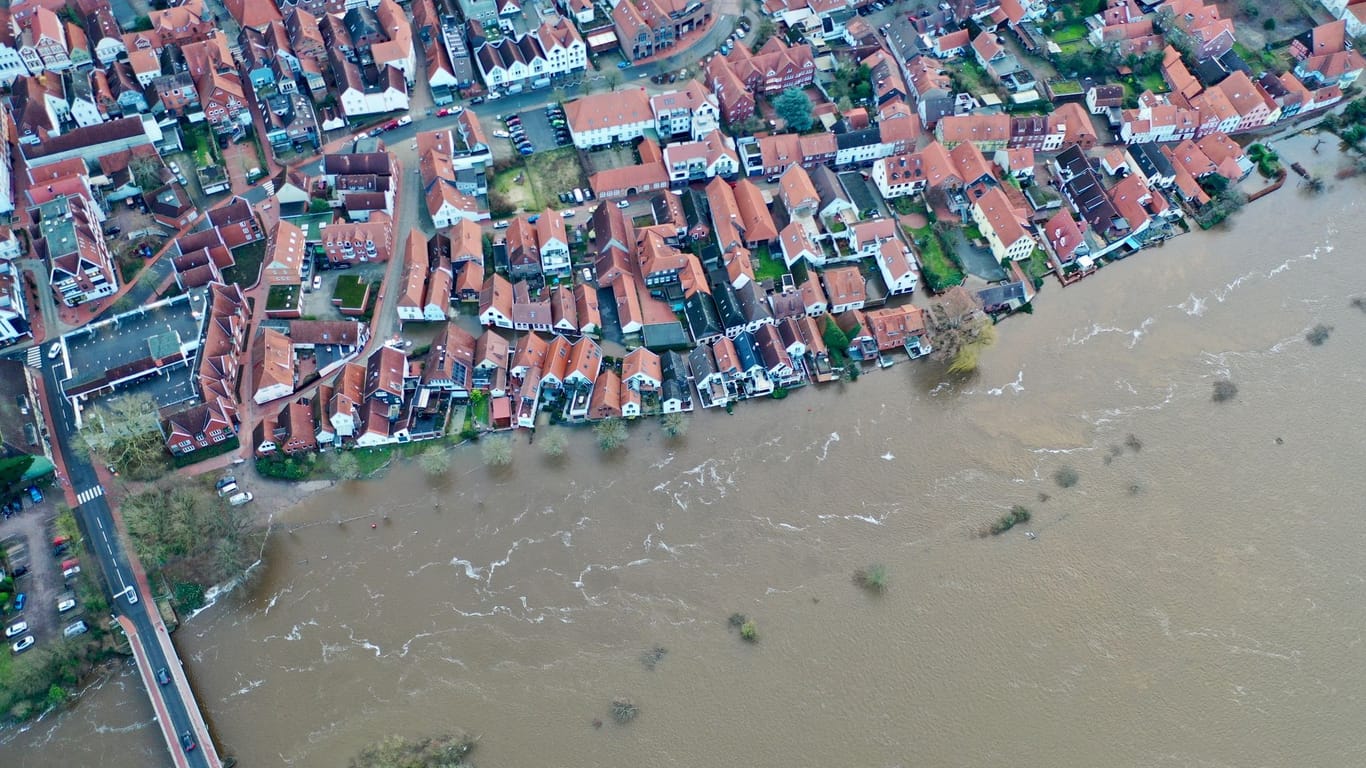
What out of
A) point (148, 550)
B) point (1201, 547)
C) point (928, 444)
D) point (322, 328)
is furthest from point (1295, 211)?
point (148, 550)

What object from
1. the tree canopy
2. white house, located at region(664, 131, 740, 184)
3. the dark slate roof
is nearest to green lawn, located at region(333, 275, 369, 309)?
the dark slate roof

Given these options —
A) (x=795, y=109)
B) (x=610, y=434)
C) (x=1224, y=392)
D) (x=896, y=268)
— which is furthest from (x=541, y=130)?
(x=1224, y=392)

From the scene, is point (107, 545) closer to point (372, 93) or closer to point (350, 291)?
point (350, 291)

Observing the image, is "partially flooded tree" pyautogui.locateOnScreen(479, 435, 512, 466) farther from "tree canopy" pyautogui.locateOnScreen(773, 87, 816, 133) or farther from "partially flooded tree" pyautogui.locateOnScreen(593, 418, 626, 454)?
"tree canopy" pyautogui.locateOnScreen(773, 87, 816, 133)

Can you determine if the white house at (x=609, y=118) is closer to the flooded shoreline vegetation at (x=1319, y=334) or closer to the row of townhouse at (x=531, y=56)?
the row of townhouse at (x=531, y=56)

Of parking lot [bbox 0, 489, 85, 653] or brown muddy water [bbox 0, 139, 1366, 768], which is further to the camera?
parking lot [bbox 0, 489, 85, 653]

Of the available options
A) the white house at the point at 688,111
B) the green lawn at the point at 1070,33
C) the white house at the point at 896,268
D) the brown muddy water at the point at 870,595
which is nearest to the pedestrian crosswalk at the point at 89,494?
the brown muddy water at the point at 870,595

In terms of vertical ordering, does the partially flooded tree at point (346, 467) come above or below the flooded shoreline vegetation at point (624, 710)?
above
